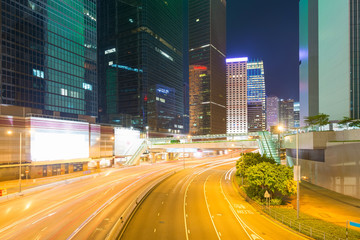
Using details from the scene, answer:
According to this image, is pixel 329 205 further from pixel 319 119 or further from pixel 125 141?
pixel 125 141

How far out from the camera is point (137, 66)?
15975 cm

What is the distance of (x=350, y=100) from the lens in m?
56.8

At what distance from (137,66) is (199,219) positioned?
146160mm

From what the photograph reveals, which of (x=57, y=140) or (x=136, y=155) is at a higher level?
(x=57, y=140)

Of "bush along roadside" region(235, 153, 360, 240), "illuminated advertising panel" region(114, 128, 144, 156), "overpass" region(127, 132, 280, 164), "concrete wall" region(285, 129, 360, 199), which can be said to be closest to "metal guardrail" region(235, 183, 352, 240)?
"bush along roadside" region(235, 153, 360, 240)

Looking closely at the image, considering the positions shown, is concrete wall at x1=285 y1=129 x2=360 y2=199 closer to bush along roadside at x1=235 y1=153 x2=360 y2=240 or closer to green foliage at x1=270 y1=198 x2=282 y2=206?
bush along roadside at x1=235 y1=153 x2=360 y2=240

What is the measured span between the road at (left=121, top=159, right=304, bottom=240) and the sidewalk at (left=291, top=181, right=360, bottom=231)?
8182 millimetres

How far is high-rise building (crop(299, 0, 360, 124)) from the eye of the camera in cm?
5653

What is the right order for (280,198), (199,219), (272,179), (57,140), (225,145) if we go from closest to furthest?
1. (199,219)
2. (272,179)
3. (280,198)
4. (57,140)
5. (225,145)

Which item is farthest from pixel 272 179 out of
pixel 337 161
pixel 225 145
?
pixel 225 145

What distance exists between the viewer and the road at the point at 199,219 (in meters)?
22.2

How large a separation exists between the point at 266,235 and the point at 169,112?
516 feet

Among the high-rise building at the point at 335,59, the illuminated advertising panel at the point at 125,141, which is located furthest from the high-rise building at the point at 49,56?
the high-rise building at the point at 335,59

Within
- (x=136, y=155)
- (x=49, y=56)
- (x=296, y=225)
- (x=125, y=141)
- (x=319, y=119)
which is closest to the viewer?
(x=296, y=225)
